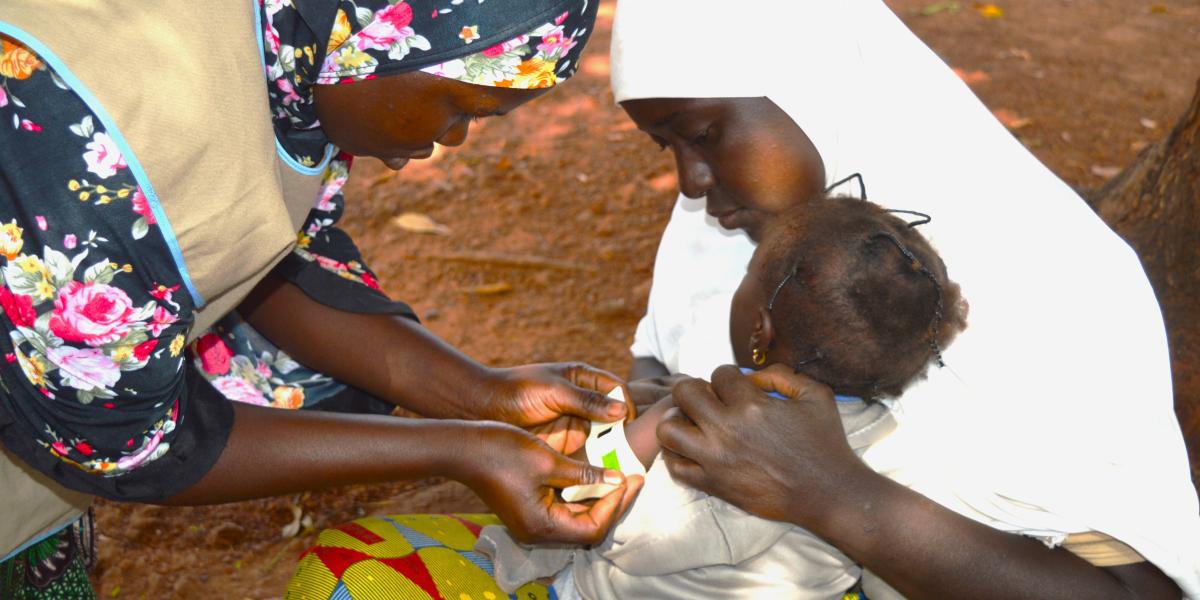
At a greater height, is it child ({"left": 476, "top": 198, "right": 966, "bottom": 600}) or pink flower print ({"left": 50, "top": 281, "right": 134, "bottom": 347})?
pink flower print ({"left": 50, "top": 281, "right": 134, "bottom": 347})

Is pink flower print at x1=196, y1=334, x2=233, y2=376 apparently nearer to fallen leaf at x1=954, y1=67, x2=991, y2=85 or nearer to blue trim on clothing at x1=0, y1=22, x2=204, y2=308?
blue trim on clothing at x1=0, y1=22, x2=204, y2=308

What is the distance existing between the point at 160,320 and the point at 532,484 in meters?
0.75

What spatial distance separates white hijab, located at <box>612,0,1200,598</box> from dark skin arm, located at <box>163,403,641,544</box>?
668 mm

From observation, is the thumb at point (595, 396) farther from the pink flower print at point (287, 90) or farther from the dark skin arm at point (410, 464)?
Answer: the pink flower print at point (287, 90)

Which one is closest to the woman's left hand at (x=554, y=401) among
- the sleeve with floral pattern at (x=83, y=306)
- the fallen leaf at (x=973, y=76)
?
the sleeve with floral pattern at (x=83, y=306)

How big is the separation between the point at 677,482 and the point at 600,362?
181 cm

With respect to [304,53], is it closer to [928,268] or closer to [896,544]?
[928,268]

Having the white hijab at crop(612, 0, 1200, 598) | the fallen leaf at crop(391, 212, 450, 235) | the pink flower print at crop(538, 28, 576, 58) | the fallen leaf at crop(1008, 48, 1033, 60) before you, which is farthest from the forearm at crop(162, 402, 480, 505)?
the fallen leaf at crop(1008, 48, 1033, 60)

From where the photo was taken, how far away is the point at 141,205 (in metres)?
1.64

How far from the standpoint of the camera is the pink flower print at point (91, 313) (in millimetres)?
1658

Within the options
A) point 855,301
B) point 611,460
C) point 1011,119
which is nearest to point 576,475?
point 611,460

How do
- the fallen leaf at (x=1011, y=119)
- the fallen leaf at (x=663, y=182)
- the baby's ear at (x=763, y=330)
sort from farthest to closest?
the fallen leaf at (x=1011, y=119)
the fallen leaf at (x=663, y=182)
the baby's ear at (x=763, y=330)

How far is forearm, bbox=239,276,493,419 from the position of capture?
265 cm

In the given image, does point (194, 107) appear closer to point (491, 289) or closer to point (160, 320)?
point (160, 320)
